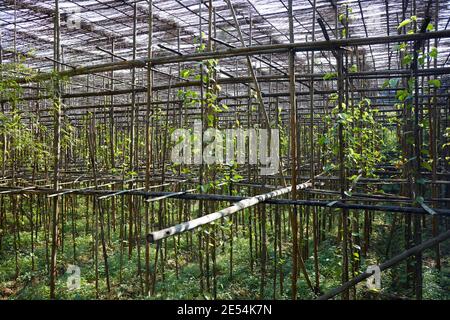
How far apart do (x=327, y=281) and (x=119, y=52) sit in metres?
12.7

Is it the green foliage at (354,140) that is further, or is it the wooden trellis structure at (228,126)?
the green foliage at (354,140)

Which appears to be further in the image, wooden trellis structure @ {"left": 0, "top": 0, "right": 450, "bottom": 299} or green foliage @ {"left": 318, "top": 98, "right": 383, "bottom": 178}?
green foliage @ {"left": 318, "top": 98, "right": 383, "bottom": 178}

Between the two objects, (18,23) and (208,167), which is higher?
(18,23)

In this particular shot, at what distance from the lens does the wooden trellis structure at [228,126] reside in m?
4.19

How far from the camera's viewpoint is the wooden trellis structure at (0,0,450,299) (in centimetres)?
419

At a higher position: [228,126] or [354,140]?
[228,126]

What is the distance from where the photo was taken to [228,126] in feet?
37.7

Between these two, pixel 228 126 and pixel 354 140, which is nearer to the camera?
pixel 354 140

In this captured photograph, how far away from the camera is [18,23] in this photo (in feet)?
37.8

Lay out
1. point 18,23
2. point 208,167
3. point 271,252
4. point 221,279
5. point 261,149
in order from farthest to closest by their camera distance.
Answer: point 18,23 < point 271,252 < point 261,149 < point 221,279 < point 208,167
